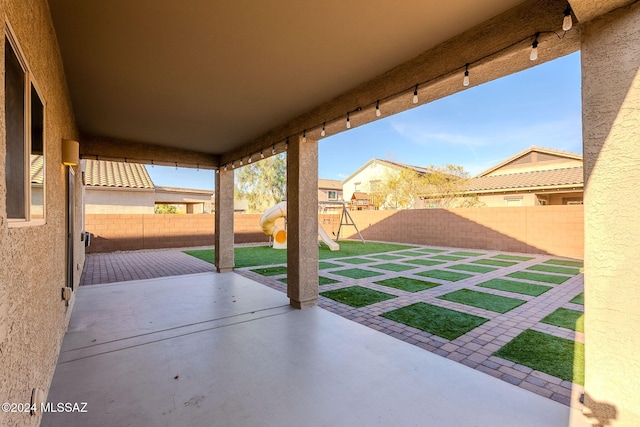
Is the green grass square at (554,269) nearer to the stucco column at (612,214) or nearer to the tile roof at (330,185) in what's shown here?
the stucco column at (612,214)

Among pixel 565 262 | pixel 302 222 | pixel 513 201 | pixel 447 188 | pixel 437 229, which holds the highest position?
pixel 447 188

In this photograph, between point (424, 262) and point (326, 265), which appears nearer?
point (326, 265)

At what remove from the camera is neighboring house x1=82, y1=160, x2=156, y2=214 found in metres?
12.6

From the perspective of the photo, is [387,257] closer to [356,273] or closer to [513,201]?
[356,273]

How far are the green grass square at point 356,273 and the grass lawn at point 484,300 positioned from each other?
2049 mm

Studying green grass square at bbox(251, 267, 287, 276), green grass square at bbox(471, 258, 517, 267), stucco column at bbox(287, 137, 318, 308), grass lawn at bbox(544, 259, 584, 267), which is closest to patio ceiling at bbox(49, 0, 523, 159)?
stucco column at bbox(287, 137, 318, 308)

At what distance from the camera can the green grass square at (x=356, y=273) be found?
6945 millimetres

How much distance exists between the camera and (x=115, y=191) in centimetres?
1308

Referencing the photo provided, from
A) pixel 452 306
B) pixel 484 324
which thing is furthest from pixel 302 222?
pixel 484 324

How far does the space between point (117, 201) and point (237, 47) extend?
43.9 feet

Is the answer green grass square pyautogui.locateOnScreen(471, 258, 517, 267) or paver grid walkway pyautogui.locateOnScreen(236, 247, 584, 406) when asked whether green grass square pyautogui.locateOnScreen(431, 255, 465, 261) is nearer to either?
green grass square pyautogui.locateOnScreen(471, 258, 517, 267)


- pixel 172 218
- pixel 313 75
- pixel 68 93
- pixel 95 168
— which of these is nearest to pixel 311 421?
pixel 313 75

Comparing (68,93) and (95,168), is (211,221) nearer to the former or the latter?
(95,168)

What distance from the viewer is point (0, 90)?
1.17 metres
